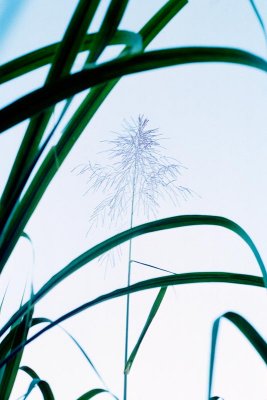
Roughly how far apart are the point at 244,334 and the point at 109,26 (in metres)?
0.20

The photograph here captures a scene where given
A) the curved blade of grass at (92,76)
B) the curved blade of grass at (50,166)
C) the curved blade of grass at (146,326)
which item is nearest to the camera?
the curved blade of grass at (92,76)

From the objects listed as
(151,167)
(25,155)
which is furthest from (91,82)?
(151,167)

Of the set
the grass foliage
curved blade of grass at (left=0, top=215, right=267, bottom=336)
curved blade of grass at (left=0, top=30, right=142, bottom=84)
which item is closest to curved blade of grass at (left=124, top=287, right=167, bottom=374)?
the grass foliage

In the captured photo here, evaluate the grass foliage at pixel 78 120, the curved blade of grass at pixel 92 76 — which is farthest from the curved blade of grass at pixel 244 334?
the curved blade of grass at pixel 92 76

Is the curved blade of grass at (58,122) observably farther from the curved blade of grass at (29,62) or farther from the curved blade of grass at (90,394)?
the curved blade of grass at (90,394)

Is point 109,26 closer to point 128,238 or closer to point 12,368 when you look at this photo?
point 128,238

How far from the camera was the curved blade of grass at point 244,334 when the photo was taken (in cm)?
21

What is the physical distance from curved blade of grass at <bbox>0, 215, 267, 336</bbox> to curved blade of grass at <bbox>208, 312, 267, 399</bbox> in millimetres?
52

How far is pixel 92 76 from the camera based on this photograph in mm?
170

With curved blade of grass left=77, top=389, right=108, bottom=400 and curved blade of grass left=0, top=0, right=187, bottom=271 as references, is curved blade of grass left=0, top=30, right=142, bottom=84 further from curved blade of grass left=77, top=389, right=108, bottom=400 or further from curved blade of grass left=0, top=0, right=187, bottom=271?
curved blade of grass left=77, top=389, right=108, bottom=400

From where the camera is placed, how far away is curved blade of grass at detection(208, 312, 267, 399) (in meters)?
0.21

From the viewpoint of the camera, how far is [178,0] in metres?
0.34

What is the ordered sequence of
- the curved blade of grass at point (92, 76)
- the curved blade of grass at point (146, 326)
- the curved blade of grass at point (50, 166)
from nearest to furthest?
the curved blade of grass at point (92, 76), the curved blade of grass at point (50, 166), the curved blade of grass at point (146, 326)

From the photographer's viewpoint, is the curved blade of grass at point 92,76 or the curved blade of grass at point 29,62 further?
the curved blade of grass at point 29,62
